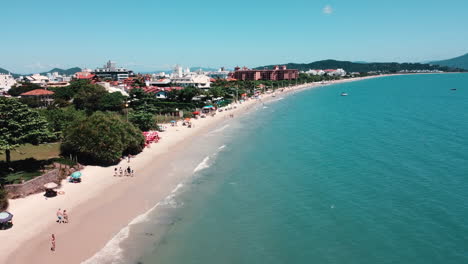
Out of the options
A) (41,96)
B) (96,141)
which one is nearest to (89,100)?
(41,96)

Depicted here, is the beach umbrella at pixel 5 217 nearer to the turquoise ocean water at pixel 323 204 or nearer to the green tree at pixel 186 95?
the turquoise ocean water at pixel 323 204

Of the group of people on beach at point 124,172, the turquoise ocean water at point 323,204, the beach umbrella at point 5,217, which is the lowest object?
the turquoise ocean water at point 323,204

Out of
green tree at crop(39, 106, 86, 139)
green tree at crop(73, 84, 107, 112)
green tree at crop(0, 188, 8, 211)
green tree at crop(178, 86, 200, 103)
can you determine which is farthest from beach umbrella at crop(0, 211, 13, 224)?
green tree at crop(178, 86, 200, 103)

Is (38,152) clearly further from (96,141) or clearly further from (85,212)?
(85,212)

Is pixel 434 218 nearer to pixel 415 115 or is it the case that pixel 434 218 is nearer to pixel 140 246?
pixel 140 246

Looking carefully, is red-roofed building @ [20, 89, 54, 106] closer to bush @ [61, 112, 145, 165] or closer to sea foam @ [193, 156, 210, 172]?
bush @ [61, 112, 145, 165]

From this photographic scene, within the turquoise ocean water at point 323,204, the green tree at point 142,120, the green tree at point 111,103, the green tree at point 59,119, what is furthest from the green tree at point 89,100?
the turquoise ocean water at point 323,204
